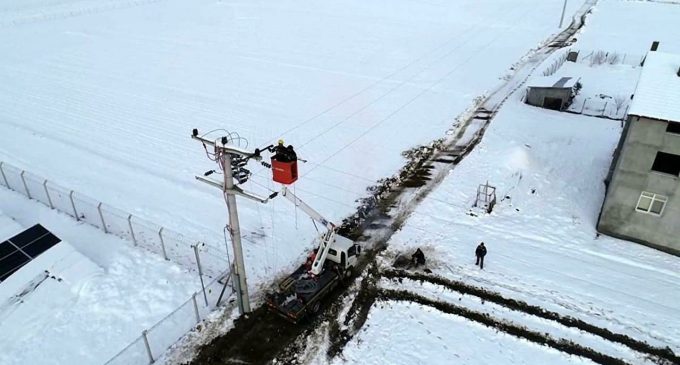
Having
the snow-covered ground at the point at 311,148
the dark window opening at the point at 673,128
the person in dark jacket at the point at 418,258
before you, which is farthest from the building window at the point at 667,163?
the person in dark jacket at the point at 418,258

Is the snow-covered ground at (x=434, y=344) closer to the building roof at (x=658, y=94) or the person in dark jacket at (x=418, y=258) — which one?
the person in dark jacket at (x=418, y=258)

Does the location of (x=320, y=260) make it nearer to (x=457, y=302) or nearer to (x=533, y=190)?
(x=457, y=302)

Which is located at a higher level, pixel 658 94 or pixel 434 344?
pixel 658 94

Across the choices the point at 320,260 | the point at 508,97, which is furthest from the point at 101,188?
the point at 508,97

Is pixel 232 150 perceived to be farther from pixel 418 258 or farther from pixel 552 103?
pixel 552 103

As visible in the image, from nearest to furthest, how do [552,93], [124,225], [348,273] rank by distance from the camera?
1. [348,273]
2. [124,225]
3. [552,93]

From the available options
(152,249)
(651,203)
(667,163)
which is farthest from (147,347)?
(667,163)

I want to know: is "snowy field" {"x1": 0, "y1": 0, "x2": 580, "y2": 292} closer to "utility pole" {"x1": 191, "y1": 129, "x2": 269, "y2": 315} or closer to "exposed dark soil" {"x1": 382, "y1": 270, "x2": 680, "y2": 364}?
"utility pole" {"x1": 191, "y1": 129, "x2": 269, "y2": 315}
